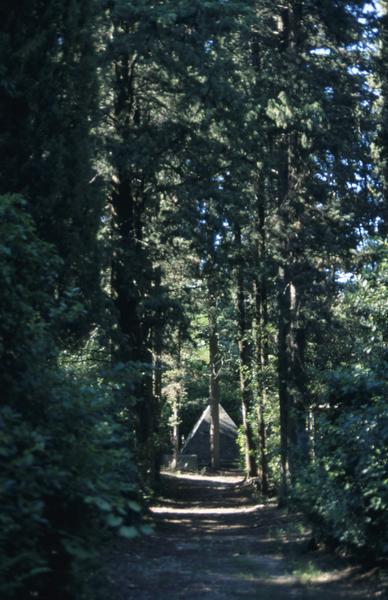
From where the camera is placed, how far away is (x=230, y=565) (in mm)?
13820

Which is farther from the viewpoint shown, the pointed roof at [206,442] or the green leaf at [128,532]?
the pointed roof at [206,442]

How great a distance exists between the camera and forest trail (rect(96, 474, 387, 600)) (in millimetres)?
10773

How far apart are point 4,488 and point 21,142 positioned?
297 inches

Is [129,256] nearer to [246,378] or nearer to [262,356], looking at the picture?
[262,356]

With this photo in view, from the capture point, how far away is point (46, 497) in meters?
6.06

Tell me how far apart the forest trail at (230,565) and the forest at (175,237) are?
60 cm

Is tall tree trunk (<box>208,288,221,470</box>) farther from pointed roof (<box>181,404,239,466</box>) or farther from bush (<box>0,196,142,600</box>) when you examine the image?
bush (<box>0,196,142,600</box>)

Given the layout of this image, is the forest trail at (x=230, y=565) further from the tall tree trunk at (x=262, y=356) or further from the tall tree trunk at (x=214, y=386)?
the tall tree trunk at (x=214, y=386)

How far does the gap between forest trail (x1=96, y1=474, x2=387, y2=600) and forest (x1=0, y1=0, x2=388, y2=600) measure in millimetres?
604

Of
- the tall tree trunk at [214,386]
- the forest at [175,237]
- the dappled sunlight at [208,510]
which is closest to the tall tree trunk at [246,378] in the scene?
the forest at [175,237]

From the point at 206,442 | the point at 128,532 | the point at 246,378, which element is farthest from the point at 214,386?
the point at 128,532

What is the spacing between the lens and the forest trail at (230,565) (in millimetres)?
10773

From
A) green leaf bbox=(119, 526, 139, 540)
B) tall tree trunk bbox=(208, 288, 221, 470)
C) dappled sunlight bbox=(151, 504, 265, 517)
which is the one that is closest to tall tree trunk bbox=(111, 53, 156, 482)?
dappled sunlight bbox=(151, 504, 265, 517)

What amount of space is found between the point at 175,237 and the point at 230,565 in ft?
27.8
